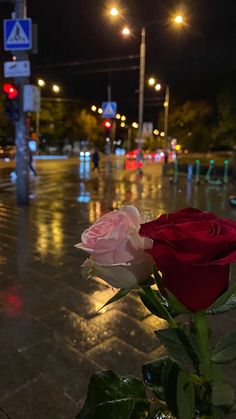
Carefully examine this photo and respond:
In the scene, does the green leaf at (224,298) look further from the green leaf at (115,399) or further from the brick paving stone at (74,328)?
the brick paving stone at (74,328)

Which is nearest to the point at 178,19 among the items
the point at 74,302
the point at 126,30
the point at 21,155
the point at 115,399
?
the point at 126,30

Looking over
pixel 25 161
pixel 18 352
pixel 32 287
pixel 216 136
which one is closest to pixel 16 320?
pixel 18 352

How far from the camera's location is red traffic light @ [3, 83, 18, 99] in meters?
11.4

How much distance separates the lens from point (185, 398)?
40.6 inches

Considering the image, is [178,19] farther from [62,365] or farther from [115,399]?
[115,399]

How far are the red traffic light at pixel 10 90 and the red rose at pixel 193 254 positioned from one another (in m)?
11.2

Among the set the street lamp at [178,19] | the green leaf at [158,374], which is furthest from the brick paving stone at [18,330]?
the street lamp at [178,19]

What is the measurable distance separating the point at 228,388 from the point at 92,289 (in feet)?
13.1

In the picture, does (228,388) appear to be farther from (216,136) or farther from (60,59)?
(216,136)

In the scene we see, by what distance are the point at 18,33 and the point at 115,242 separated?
432 inches

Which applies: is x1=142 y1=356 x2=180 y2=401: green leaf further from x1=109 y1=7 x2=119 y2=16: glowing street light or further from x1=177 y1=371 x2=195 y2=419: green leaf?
x1=109 y1=7 x2=119 y2=16: glowing street light

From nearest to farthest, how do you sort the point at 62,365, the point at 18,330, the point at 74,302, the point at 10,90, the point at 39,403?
the point at 39,403
the point at 62,365
the point at 18,330
the point at 74,302
the point at 10,90

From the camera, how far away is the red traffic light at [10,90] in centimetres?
1138

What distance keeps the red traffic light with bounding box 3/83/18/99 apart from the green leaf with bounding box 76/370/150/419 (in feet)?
36.5
